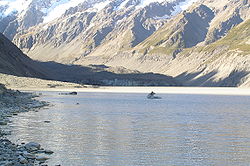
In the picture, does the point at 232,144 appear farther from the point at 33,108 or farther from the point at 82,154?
the point at 33,108

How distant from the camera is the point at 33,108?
88.3 metres

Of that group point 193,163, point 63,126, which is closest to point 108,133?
point 63,126

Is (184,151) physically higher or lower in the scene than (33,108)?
lower

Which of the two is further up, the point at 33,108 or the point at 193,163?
the point at 33,108

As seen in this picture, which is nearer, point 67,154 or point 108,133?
point 67,154

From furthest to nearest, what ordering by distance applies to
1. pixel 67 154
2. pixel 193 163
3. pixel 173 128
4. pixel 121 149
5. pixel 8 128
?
pixel 173 128 < pixel 8 128 < pixel 121 149 < pixel 67 154 < pixel 193 163

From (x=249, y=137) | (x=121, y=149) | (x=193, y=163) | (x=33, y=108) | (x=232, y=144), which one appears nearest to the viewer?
(x=193, y=163)

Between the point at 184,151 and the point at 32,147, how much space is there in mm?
12711

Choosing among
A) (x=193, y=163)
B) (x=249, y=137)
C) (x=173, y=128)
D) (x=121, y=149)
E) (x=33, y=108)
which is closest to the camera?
(x=193, y=163)

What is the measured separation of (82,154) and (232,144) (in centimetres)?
1457

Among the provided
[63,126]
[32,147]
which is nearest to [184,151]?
[32,147]

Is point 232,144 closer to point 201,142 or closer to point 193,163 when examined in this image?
point 201,142

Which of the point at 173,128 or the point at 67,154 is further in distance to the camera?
the point at 173,128

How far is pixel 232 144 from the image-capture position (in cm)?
4431
